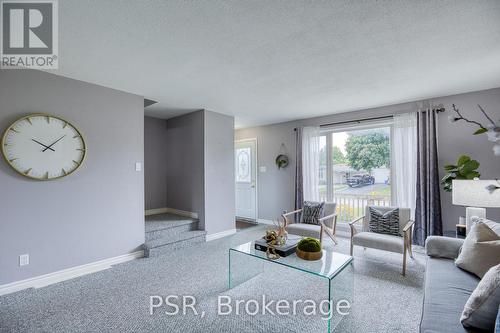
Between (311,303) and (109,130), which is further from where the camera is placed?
(109,130)

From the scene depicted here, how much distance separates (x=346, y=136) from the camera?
485cm

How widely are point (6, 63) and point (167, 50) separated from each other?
5.53ft

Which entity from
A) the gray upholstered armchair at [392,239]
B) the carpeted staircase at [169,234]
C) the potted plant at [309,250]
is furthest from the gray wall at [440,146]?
the potted plant at [309,250]

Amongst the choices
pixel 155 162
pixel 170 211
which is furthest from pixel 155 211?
pixel 155 162

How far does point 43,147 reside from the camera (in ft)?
9.03

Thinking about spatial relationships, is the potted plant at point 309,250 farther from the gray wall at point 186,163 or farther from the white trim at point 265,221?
the white trim at point 265,221

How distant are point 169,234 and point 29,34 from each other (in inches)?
122

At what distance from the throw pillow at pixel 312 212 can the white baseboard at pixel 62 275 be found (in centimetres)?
276

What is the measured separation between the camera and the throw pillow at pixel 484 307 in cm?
127

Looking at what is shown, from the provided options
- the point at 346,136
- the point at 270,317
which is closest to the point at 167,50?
the point at 270,317

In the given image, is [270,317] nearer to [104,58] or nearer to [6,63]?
[104,58]

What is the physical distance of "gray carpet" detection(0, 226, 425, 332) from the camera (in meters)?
2.02

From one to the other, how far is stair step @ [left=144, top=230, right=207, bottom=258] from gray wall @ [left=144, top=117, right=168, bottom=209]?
132 cm

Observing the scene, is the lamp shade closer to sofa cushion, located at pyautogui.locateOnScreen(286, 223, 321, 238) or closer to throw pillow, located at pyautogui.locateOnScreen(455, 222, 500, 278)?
throw pillow, located at pyautogui.locateOnScreen(455, 222, 500, 278)
